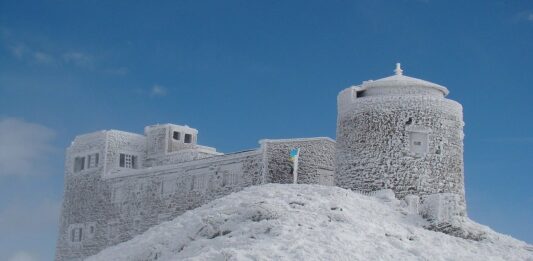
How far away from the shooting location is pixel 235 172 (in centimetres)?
3906

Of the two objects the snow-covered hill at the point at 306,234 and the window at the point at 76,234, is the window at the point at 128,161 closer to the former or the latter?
the window at the point at 76,234

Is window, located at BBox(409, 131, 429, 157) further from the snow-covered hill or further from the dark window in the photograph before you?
the dark window

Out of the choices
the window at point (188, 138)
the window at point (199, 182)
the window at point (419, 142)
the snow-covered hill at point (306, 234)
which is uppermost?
the window at point (188, 138)

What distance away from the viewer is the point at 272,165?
37.9 metres

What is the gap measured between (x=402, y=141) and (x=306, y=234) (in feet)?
34.5

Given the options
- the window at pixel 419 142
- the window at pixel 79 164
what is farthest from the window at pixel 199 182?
the window at pixel 419 142

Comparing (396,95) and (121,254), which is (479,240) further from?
(121,254)

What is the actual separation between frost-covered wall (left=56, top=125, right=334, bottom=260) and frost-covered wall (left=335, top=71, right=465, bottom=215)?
15.3 feet

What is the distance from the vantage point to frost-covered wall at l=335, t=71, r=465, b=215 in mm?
33281

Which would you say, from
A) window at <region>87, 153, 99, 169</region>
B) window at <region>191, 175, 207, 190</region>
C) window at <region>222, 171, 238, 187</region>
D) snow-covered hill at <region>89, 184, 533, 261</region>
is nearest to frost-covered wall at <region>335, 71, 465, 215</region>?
snow-covered hill at <region>89, 184, 533, 261</region>

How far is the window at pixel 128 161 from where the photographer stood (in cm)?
4769

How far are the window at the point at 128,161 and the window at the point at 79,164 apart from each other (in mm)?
2750

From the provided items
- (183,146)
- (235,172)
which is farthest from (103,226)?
(235,172)

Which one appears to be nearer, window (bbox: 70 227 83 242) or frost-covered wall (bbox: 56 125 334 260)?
frost-covered wall (bbox: 56 125 334 260)
